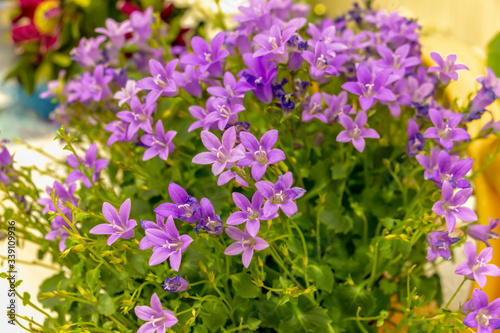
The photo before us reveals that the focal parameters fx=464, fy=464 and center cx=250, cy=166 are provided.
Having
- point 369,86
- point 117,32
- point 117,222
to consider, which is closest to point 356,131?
point 369,86

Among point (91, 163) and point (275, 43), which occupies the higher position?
point (275, 43)

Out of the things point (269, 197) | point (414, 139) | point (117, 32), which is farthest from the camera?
point (117, 32)

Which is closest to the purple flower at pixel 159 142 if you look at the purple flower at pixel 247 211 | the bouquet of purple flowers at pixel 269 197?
the bouquet of purple flowers at pixel 269 197

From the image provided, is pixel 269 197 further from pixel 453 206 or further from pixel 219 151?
pixel 453 206

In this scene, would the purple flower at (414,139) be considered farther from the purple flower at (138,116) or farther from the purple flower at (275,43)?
the purple flower at (138,116)

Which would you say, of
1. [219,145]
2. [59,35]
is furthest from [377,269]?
[59,35]

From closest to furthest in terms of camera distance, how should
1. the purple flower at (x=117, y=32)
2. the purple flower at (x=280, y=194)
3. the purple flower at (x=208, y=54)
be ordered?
the purple flower at (x=280, y=194) < the purple flower at (x=208, y=54) < the purple flower at (x=117, y=32)

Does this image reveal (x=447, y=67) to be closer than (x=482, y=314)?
No
